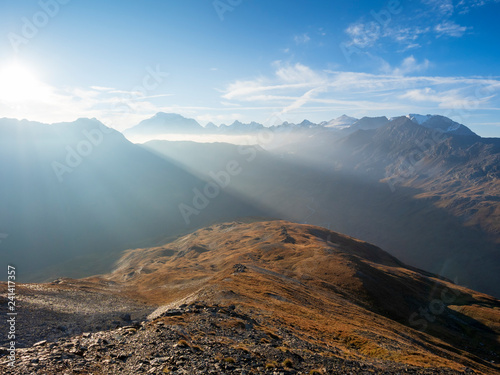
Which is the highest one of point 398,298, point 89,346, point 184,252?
point 89,346

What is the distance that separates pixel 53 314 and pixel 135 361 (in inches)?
1117

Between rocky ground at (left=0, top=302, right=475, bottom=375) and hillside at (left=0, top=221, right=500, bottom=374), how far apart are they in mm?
102

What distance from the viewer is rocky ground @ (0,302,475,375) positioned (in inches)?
797

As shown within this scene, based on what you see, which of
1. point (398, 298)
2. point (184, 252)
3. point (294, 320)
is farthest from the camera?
point (184, 252)

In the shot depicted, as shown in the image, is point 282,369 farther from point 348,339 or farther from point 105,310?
point 105,310

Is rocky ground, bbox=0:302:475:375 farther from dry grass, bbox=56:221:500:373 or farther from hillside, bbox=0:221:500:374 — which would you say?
dry grass, bbox=56:221:500:373

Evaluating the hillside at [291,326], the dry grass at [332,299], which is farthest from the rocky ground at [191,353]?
the dry grass at [332,299]

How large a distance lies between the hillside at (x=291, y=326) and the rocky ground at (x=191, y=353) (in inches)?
4.0

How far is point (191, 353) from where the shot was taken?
22.2 m

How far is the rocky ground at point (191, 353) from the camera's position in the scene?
66.4ft

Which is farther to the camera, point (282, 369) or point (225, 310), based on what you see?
point (225, 310)

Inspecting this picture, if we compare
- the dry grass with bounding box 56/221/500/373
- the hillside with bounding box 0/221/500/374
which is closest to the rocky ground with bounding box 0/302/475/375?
the hillside with bounding box 0/221/500/374

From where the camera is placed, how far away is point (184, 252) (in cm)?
15825

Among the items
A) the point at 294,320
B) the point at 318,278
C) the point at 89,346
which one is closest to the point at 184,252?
the point at 318,278
